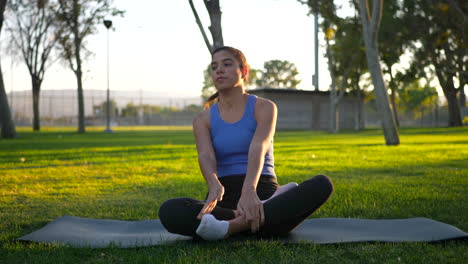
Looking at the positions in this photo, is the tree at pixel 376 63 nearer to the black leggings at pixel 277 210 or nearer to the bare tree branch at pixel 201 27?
the bare tree branch at pixel 201 27

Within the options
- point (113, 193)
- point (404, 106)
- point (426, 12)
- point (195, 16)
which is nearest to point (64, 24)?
point (426, 12)

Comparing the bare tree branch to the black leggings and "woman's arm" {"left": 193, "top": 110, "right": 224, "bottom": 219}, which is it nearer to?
"woman's arm" {"left": 193, "top": 110, "right": 224, "bottom": 219}

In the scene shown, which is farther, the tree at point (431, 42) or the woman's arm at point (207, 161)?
the tree at point (431, 42)

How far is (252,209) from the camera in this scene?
308cm

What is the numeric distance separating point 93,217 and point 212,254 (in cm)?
200

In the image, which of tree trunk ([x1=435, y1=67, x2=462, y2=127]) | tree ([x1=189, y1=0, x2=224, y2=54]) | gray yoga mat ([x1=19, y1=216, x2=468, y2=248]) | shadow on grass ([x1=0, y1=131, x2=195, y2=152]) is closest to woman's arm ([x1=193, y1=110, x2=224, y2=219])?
gray yoga mat ([x1=19, y1=216, x2=468, y2=248])

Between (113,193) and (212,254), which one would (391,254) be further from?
(113,193)

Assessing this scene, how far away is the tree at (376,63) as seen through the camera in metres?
14.2

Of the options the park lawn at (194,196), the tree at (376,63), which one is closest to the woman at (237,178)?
the park lawn at (194,196)

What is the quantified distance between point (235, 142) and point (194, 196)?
7.36 feet

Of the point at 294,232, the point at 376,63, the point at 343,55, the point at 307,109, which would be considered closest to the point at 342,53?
the point at 343,55

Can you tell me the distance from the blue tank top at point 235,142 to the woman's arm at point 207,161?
0.19 ft

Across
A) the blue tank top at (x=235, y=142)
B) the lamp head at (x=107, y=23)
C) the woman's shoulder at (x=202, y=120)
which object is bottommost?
the blue tank top at (x=235, y=142)

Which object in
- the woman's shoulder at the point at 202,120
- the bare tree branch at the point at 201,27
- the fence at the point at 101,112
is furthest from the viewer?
the fence at the point at 101,112
